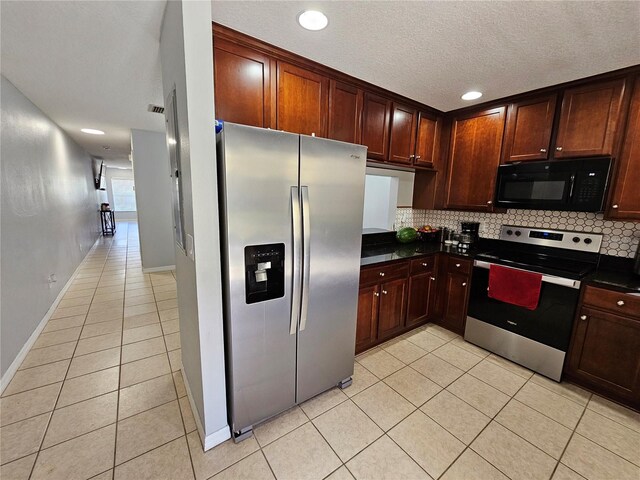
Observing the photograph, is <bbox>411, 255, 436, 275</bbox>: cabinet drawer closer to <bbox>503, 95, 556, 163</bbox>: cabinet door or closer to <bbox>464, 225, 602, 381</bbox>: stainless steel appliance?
<bbox>464, 225, 602, 381</bbox>: stainless steel appliance

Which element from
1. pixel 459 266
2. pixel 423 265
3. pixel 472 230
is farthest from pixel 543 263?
pixel 423 265

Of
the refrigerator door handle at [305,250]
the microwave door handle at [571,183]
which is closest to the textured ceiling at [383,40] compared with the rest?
the microwave door handle at [571,183]

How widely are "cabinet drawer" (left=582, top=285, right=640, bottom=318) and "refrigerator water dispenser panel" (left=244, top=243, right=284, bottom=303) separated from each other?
2262 mm

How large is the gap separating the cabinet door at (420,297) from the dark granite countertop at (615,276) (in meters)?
1.24

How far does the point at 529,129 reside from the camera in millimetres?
2410

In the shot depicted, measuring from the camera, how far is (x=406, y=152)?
2740 mm

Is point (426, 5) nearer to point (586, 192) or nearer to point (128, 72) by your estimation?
point (586, 192)

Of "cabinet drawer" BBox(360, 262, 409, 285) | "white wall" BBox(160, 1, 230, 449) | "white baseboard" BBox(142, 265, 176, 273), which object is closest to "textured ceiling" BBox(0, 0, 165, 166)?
"white wall" BBox(160, 1, 230, 449)

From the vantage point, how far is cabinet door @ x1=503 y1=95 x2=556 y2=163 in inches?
91.1

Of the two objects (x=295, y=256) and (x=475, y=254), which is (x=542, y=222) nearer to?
(x=475, y=254)

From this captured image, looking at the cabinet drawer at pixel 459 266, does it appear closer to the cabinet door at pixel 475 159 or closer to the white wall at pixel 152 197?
the cabinet door at pixel 475 159

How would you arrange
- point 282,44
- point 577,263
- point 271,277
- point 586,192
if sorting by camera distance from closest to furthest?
point 271,277, point 282,44, point 586,192, point 577,263

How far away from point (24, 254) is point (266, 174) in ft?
9.12

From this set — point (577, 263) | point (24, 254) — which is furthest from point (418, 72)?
point (24, 254)
